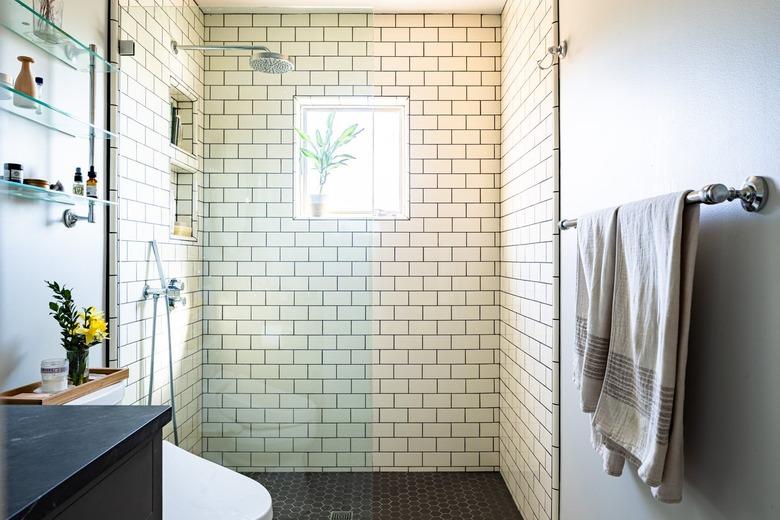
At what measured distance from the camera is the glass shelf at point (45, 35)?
58.2 inches

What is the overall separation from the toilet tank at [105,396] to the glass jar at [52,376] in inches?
2.7

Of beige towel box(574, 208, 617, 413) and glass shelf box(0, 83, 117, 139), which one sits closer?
beige towel box(574, 208, 617, 413)

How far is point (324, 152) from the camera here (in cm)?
229

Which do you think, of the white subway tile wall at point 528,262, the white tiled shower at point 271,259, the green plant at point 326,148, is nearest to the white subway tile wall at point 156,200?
the white tiled shower at point 271,259

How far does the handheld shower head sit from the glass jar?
1468mm

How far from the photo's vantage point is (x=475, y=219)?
10.1ft

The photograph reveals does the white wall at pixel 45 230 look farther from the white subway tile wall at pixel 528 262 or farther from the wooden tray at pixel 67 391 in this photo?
the white subway tile wall at pixel 528 262

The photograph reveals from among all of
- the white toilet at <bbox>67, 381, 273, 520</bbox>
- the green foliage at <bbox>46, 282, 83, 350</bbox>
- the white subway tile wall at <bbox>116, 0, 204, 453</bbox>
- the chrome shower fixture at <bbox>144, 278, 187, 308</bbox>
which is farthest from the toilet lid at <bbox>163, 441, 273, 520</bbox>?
the chrome shower fixture at <bbox>144, 278, 187, 308</bbox>

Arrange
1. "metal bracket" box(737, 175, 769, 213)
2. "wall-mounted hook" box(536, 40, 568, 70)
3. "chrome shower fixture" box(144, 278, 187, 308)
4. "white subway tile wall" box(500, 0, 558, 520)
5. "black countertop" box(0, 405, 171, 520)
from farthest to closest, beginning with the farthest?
1. "chrome shower fixture" box(144, 278, 187, 308)
2. "white subway tile wall" box(500, 0, 558, 520)
3. "wall-mounted hook" box(536, 40, 568, 70)
4. "metal bracket" box(737, 175, 769, 213)
5. "black countertop" box(0, 405, 171, 520)

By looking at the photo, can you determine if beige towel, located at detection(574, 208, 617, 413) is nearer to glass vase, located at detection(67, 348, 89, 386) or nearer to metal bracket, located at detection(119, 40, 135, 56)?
glass vase, located at detection(67, 348, 89, 386)

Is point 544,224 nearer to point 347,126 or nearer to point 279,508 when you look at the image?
point 347,126

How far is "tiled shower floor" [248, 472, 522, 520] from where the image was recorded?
2.21 meters

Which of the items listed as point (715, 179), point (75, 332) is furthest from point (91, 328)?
point (715, 179)

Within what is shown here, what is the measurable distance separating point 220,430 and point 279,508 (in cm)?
44
